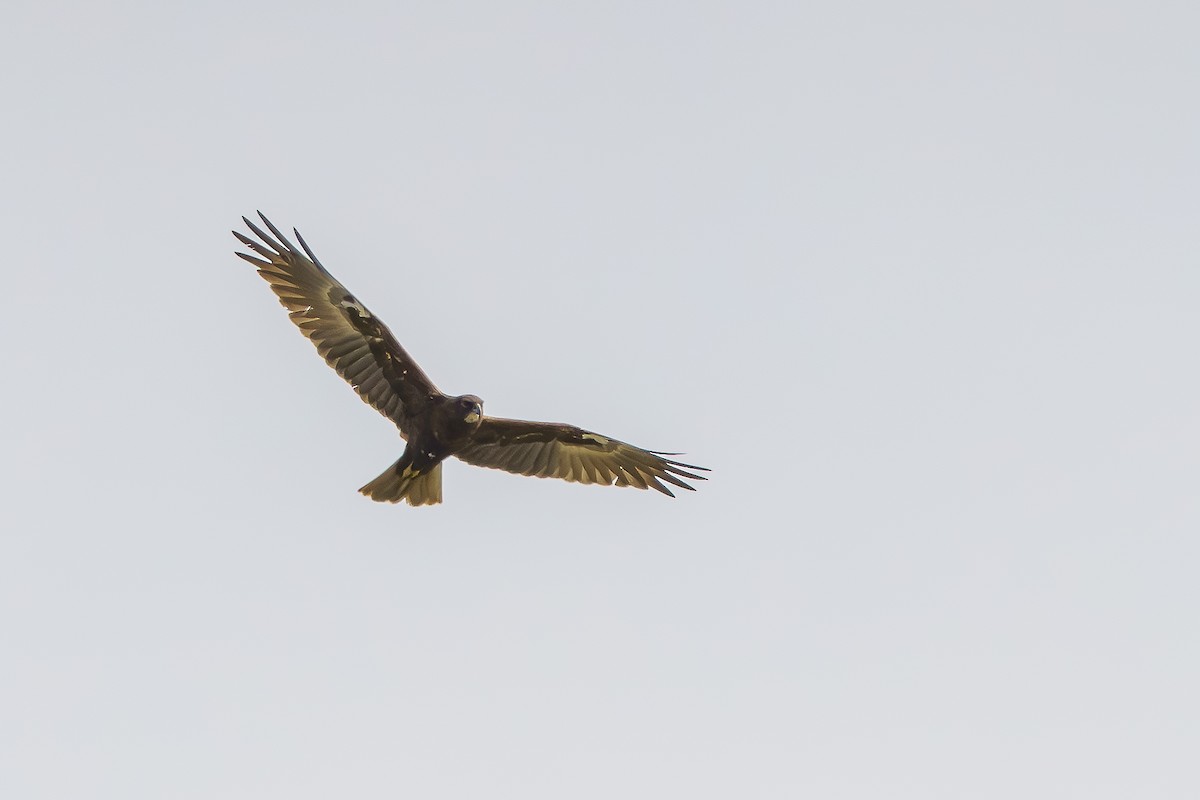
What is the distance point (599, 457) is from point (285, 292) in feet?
15.3

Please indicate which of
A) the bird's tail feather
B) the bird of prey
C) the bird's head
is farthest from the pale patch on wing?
the bird's tail feather

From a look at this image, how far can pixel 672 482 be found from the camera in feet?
62.4

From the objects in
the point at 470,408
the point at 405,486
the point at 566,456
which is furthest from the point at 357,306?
the point at 566,456

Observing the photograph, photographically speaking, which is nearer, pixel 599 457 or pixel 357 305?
pixel 357 305

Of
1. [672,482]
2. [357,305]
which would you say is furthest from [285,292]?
[672,482]

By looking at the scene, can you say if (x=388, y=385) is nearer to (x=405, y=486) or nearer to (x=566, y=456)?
(x=405, y=486)

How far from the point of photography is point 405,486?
17.6 meters

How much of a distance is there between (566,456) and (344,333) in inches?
134

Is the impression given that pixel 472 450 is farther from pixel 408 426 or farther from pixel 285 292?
pixel 285 292

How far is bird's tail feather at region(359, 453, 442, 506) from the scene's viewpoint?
1744cm

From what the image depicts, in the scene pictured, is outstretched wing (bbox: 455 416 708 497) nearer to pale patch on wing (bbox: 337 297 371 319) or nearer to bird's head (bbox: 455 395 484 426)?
bird's head (bbox: 455 395 484 426)

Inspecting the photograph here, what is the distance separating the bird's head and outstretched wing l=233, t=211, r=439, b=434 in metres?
0.61

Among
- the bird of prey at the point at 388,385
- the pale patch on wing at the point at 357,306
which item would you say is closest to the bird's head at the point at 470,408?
the bird of prey at the point at 388,385

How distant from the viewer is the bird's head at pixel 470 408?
16.9 metres
